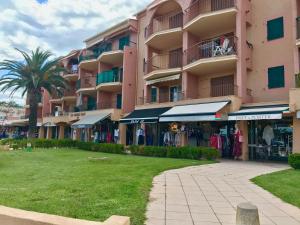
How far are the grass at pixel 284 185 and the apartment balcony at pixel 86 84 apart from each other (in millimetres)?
27538

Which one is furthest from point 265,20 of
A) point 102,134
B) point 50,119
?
point 50,119

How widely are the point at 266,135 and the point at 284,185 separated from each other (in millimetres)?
9787

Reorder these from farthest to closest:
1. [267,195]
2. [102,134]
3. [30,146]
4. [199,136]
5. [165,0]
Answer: [102,134] → [30,146] → [165,0] → [199,136] → [267,195]

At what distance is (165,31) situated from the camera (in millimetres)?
25281

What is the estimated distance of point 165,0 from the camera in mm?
26188

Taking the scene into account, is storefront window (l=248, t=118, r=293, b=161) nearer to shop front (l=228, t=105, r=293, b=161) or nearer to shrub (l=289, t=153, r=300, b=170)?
shop front (l=228, t=105, r=293, b=161)

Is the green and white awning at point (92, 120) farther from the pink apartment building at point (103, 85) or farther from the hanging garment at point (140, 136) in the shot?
the hanging garment at point (140, 136)

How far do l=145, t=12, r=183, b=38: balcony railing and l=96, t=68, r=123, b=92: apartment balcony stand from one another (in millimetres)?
6052

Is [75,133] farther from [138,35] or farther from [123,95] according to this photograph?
[138,35]

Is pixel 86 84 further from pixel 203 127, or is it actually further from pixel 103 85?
pixel 203 127

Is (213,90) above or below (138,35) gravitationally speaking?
below

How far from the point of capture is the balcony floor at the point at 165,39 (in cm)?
2514

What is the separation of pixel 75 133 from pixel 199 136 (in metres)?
20.5

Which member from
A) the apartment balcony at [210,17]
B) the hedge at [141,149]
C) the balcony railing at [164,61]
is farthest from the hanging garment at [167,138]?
the apartment balcony at [210,17]
